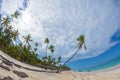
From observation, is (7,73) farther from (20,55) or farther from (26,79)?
(20,55)

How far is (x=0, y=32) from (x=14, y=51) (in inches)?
496

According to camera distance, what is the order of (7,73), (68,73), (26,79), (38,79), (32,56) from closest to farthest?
(7,73) < (26,79) < (38,79) < (68,73) < (32,56)

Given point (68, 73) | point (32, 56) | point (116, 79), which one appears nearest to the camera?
point (68, 73)

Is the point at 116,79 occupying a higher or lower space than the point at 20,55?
lower

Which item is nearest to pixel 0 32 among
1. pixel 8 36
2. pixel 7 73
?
pixel 8 36

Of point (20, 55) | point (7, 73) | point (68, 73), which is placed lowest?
point (7, 73)

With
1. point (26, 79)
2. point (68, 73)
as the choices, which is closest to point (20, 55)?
point (68, 73)

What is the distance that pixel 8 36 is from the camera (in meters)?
113

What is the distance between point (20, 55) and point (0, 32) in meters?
14.3

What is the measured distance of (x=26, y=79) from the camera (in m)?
59.0

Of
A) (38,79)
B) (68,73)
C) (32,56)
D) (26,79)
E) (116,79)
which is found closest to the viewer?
(26,79)

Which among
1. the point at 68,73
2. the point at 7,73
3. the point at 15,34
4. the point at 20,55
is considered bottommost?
the point at 7,73

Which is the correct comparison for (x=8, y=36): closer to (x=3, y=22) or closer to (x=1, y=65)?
(x=3, y=22)

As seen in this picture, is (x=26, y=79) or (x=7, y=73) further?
(x=26, y=79)
